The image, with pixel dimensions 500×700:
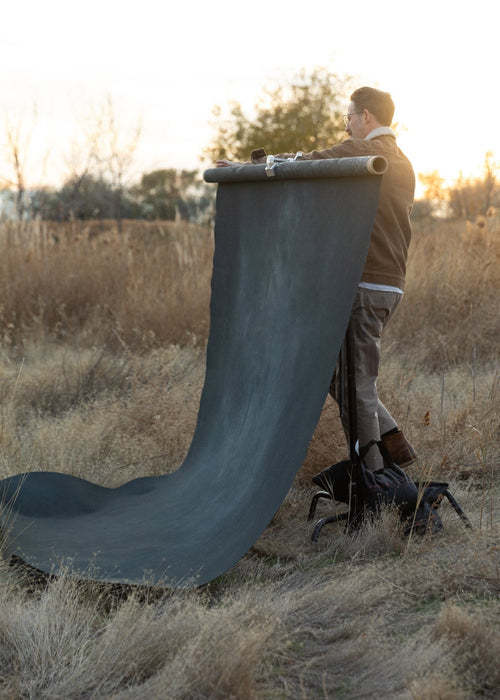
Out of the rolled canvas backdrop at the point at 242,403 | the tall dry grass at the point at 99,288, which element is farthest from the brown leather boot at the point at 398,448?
the tall dry grass at the point at 99,288

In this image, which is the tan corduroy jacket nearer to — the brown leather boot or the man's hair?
the man's hair

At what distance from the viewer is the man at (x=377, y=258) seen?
11.1ft

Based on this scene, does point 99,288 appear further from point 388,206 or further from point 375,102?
point 388,206

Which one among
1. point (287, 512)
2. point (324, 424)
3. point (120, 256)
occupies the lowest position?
point (287, 512)

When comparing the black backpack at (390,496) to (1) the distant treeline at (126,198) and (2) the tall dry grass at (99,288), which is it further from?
(1) the distant treeline at (126,198)

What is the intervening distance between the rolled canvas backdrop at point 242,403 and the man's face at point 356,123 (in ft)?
1.41

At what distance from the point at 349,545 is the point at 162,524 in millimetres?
843

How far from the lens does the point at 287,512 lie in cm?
394

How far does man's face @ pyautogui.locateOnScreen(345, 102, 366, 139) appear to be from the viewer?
3.55 m

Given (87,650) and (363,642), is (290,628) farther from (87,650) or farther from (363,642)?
(87,650)

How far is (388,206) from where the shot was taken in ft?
11.1

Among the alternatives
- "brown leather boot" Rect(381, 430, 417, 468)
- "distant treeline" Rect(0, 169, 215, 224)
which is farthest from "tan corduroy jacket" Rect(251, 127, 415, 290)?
"distant treeline" Rect(0, 169, 215, 224)

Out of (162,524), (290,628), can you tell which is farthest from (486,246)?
(290,628)

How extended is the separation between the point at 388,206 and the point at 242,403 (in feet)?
3.79
